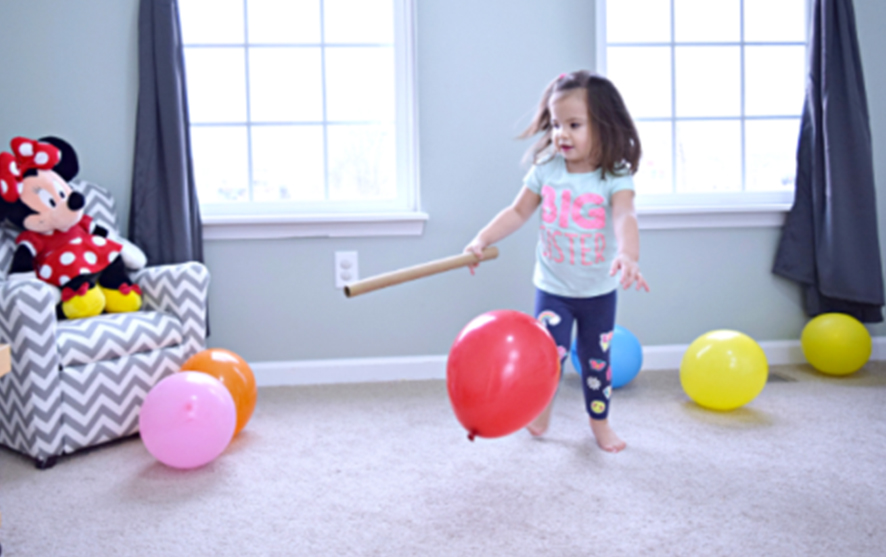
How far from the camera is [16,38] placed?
256 cm

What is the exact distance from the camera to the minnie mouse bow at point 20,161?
7.00ft

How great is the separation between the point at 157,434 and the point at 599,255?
4.09ft

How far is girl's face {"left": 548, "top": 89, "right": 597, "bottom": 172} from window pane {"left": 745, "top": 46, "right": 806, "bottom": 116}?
4.89 ft

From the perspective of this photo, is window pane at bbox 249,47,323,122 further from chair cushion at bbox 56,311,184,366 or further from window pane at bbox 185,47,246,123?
chair cushion at bbox 56,311,184,366

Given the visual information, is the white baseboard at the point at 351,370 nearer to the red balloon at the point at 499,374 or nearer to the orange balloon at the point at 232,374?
the orange balloon at the point at 232,374

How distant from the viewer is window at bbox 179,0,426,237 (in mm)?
2738

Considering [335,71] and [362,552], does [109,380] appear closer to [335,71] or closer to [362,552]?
[362,552]

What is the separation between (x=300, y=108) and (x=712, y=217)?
173cm

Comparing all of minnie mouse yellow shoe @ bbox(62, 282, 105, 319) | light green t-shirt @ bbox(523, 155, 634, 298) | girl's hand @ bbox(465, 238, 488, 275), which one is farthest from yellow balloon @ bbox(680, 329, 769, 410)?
minnie mouse yellow shoe @ bbox(62, 282, 105, 319)

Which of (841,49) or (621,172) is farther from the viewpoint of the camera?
(841,49)

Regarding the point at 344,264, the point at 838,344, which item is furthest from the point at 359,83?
the point at 838,344

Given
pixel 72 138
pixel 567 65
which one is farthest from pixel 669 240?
pixel 72 138

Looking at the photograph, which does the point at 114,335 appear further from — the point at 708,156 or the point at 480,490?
the point at 708,156

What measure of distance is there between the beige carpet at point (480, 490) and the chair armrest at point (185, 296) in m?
0.35
